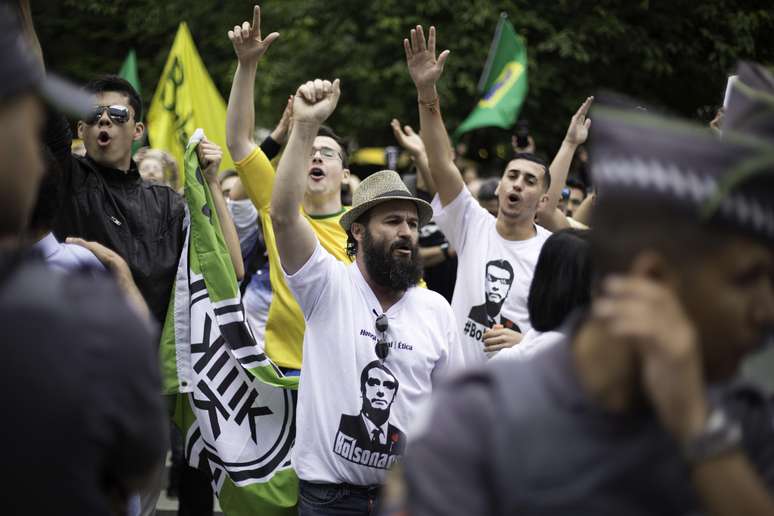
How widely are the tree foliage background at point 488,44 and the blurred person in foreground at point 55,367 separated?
1096 cm

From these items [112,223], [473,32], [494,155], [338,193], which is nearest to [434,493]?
[112,223]

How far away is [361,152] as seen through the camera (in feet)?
53.8

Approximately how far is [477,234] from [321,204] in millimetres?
887

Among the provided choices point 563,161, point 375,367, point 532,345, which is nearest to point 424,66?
point 563,161

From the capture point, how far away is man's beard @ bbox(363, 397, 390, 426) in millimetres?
4461

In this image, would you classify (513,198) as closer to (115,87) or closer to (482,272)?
(482,272)

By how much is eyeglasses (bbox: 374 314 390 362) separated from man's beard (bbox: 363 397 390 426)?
0.64 ft

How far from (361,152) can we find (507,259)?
1077 centimetres

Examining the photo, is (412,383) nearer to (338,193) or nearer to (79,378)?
(338,193)

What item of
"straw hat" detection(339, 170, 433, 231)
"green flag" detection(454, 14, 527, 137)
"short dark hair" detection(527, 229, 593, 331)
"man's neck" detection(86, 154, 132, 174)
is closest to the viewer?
"short dark hair" detection(527, 229, 593, 331)

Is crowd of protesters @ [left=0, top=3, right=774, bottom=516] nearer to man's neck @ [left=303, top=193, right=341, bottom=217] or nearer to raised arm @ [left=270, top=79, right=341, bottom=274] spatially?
raised arm @ [left=270, top=79, right=341, bottom=274]

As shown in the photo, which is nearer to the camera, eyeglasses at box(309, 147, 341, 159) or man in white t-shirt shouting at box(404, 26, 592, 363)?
man in white t-shirt shouting at box(404, 26, 592, 363)

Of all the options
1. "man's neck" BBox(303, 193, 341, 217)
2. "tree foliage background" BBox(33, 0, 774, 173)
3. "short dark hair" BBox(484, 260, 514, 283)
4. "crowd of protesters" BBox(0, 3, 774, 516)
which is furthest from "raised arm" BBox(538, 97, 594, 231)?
"tree foliage background" BBox(33, 0, 774, 173)

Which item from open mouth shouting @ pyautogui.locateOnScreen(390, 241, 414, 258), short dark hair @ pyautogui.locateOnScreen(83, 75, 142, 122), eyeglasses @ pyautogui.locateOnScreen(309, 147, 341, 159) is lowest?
open mouth shouting @ pyautogui.locateOnScreen(390, 241, 414, 258)
